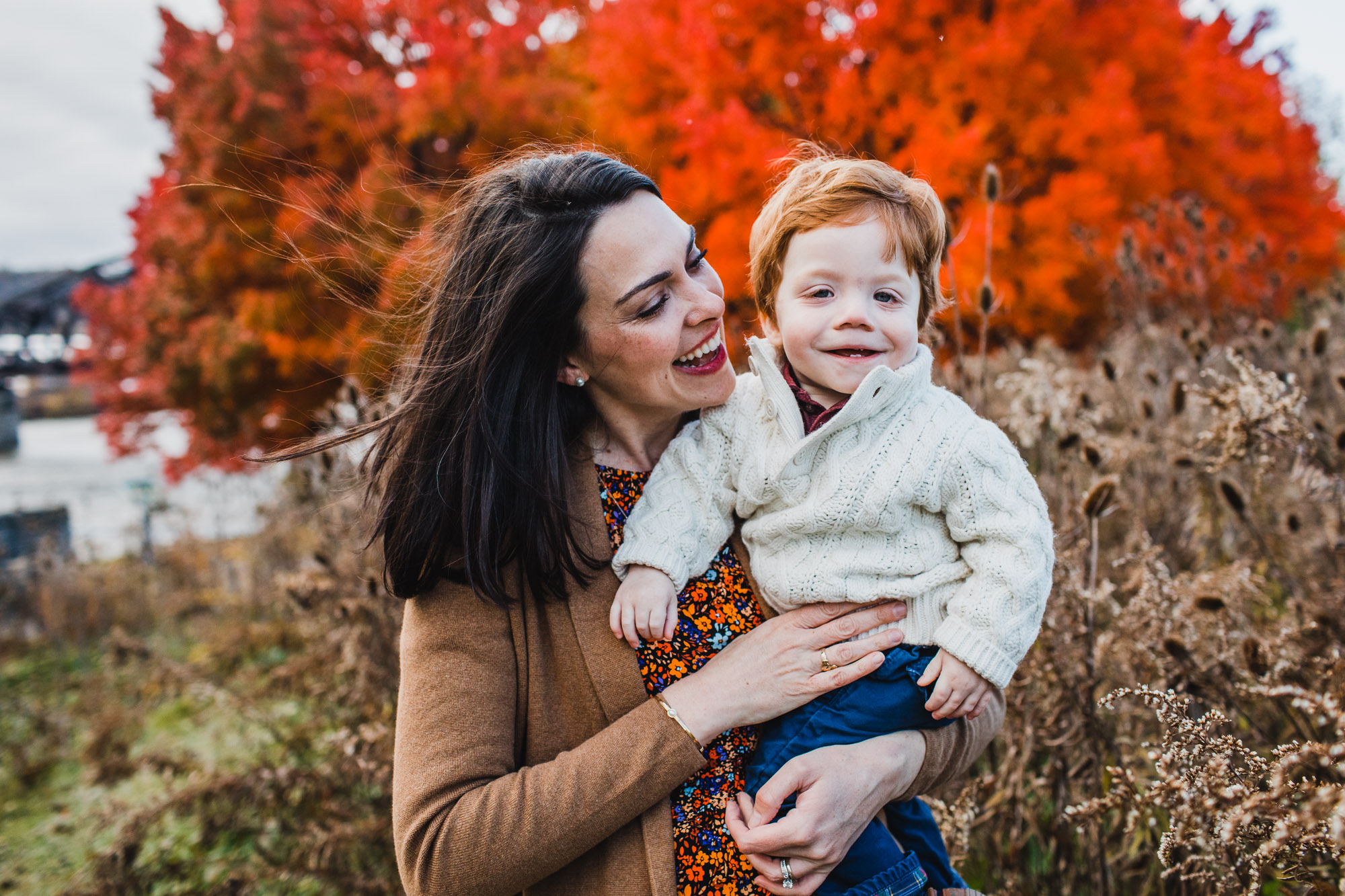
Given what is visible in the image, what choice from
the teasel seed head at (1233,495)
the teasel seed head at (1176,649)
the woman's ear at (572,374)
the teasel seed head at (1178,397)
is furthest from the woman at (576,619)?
the teasel seed head at (1178,397)

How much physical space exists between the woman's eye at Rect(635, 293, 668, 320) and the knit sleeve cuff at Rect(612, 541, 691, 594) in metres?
0.44

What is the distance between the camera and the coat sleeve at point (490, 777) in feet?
4.00

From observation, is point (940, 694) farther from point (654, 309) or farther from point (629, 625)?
point (654, 309)

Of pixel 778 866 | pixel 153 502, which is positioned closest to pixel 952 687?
pixel 778 866

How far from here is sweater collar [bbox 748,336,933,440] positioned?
1471 millimetres

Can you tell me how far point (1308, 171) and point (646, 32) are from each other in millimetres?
8061

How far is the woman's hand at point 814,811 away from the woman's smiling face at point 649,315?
2.36 ft

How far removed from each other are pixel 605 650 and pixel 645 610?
0.10 metres

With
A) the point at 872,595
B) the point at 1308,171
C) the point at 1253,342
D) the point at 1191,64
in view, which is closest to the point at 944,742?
the point at 872,595

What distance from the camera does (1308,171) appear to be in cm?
939

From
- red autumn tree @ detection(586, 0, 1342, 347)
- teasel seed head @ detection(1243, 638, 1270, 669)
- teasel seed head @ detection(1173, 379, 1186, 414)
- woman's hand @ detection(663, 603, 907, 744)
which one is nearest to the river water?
woman's hand @ detection(663, 603, 907, 744)

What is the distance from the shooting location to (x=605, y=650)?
1428mm

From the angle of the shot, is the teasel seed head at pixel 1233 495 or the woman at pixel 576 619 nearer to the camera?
the woman at pixel 576 619

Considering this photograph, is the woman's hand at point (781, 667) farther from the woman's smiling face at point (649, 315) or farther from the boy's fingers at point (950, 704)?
the woman's smiling face at point (649, 315)
